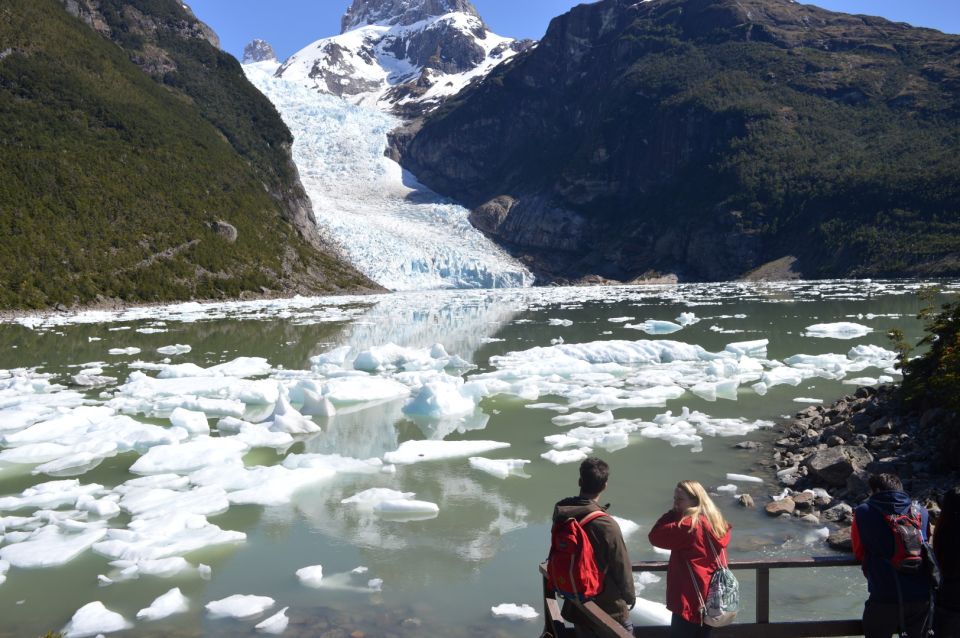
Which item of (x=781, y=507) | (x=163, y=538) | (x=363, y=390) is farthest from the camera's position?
(x=363, y=390)

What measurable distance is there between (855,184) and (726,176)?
61.3ft

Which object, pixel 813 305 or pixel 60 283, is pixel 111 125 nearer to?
pixel 60 283

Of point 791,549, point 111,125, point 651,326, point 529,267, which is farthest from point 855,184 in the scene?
point 791,549

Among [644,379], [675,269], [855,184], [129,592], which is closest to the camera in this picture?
[129,592]

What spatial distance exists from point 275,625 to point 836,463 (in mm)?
6275

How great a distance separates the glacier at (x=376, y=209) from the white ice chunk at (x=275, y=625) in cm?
7889

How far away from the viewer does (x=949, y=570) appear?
11.9 feet

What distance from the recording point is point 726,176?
9725cm

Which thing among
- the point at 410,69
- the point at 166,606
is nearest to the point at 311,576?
the point at 166,606

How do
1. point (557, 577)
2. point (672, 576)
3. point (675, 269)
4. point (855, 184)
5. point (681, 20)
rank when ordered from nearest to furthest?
point (557, 577)
point (672, 576)
point (855, 184)
point (675, 269)
point (681, 20)

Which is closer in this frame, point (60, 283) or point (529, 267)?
point (60, 283)

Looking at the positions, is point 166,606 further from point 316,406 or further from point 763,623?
point 316,406

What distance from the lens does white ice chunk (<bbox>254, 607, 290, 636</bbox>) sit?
206 inches

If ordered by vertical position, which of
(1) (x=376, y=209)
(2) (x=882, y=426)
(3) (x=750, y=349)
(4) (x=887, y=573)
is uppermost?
(1) (x=376, y=209)
